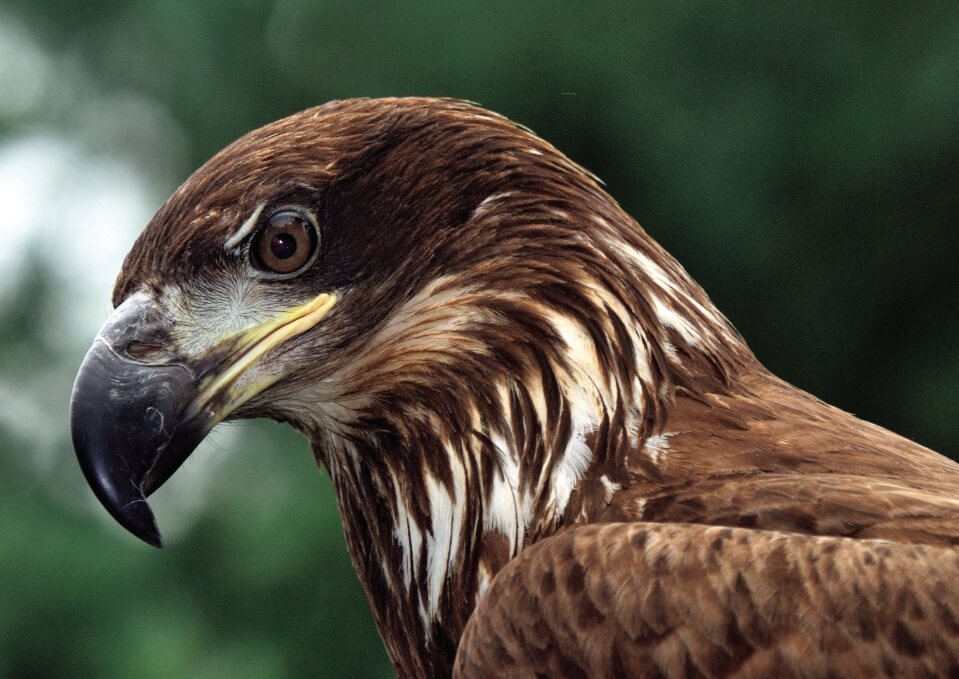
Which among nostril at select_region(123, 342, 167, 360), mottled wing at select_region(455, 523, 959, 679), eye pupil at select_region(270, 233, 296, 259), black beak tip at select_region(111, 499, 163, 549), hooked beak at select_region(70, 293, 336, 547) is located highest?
eye pupil at select_region(270, 233, 296, 259)

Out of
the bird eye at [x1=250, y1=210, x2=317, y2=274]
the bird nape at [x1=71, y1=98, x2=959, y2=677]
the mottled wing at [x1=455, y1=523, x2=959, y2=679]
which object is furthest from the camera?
the bird eye at [x1=250, y1=210, x2=317, y2=274]

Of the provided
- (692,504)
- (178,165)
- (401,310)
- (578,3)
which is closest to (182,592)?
(178,165)

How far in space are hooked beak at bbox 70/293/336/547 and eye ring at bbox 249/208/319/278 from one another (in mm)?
69

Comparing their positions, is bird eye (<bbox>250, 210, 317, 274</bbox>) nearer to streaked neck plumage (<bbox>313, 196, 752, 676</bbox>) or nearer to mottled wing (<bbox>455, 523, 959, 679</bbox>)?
streaked neck plumage (<bbox>313, 196, 752, 676</bbox>)

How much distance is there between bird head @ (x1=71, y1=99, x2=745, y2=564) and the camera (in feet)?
7.27

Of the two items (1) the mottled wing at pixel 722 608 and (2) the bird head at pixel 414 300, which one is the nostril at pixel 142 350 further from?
(1) the mottled wing at pixel 722 608

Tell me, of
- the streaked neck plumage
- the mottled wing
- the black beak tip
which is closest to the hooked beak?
the black beak tip

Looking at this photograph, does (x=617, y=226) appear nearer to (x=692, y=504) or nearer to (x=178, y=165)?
(x=692, y=504)

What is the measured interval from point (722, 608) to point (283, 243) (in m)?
0.97

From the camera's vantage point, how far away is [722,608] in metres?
1.74

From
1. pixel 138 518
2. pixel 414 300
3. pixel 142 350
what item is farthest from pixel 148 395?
pixel 414 300

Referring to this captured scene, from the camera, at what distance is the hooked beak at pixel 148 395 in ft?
7.00

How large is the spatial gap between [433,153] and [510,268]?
246 mm

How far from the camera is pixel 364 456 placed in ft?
7.90
